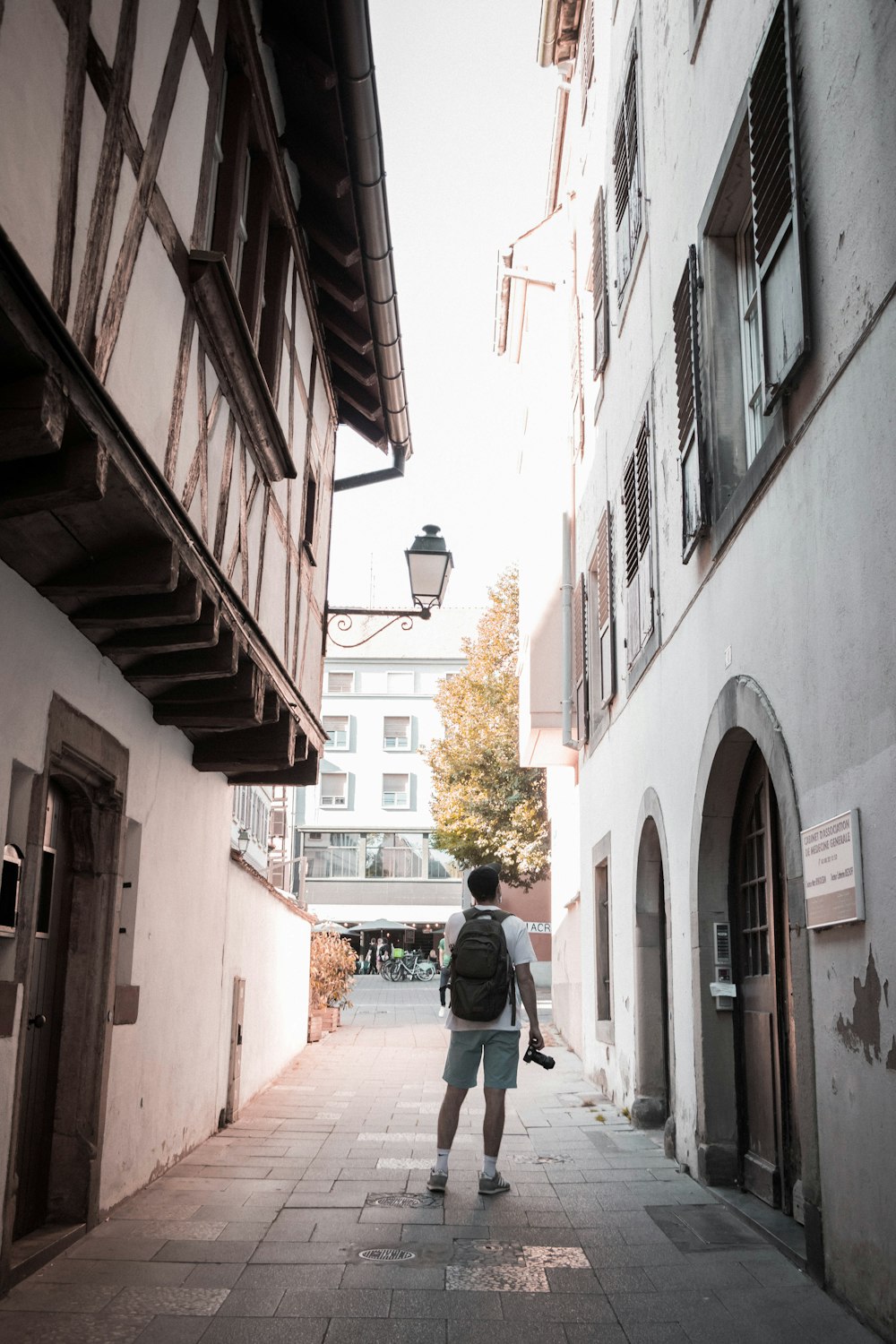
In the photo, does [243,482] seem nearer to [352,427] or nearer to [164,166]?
[164,166]

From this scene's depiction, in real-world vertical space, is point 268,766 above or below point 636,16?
below

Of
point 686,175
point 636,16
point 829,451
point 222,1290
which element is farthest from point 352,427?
point 222,1290

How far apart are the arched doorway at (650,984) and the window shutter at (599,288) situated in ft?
15.6

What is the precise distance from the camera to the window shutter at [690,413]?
284 inches

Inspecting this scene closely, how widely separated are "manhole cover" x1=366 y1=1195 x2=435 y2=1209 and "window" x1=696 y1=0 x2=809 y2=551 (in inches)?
152

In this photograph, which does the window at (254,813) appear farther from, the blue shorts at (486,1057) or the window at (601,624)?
the blue shorts at (486,1057)

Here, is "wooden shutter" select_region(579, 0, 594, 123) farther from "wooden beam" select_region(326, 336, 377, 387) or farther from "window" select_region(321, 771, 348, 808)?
"window" select_region(321, 771, 348, 808)

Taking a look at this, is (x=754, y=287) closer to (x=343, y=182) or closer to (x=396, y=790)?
(x=343, y=182)

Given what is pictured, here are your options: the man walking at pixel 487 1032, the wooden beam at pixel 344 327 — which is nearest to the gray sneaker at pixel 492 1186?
the man walking at pixel 487 1032

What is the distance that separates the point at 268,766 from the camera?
9.32 meters

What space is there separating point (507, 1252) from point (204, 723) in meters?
3.71

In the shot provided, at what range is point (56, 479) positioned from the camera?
4301mm

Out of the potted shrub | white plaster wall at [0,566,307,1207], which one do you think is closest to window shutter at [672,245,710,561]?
white plaster wall at [0,566,307,1207]

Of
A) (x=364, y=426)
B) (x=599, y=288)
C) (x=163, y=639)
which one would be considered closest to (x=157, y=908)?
(x=163, y=639)
